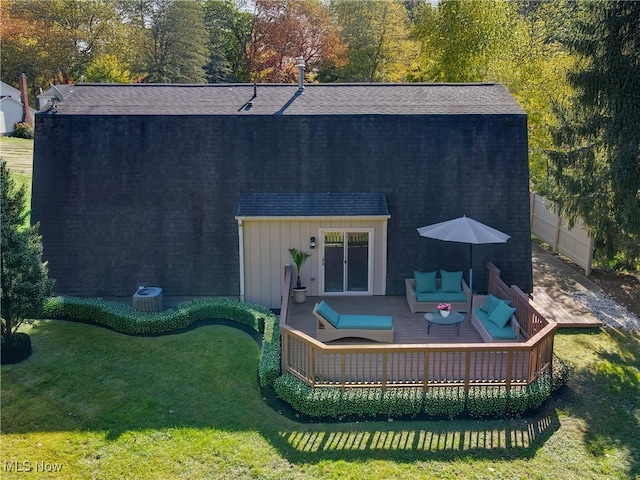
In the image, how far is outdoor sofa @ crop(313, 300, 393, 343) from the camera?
9.94 meters

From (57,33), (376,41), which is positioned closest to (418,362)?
(376,41)

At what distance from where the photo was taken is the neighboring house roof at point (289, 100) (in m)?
12.9

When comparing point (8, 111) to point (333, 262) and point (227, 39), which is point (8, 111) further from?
point (333, 262)

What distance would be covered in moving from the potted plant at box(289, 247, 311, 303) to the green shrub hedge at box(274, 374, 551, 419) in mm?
4247

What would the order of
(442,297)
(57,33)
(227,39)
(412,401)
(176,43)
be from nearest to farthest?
(412,401), (442,297), (176,43), (57,33), (227,39)

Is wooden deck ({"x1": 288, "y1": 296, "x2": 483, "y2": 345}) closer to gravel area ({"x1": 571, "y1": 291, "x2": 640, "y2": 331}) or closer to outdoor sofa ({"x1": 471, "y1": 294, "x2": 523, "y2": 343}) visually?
outdoor sofa ({"x1": 471, "y1": 294, "x2": 523, "y2": 343})

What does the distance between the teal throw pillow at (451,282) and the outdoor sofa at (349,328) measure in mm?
2481

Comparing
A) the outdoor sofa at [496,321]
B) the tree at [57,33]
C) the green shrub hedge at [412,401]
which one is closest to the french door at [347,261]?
the outdoor sofa at [496,321]

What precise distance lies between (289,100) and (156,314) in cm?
684

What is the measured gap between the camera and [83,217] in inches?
489

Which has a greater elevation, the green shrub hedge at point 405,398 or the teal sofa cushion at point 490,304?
the teal sofa cushion at point 490,304

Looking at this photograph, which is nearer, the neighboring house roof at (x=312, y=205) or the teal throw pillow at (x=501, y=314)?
the teal throw pillow at (x=501, y=314)

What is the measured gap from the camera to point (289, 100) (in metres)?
13.7

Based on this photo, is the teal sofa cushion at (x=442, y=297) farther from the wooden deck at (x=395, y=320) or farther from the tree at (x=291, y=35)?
the tree at (x=291, y=35)
